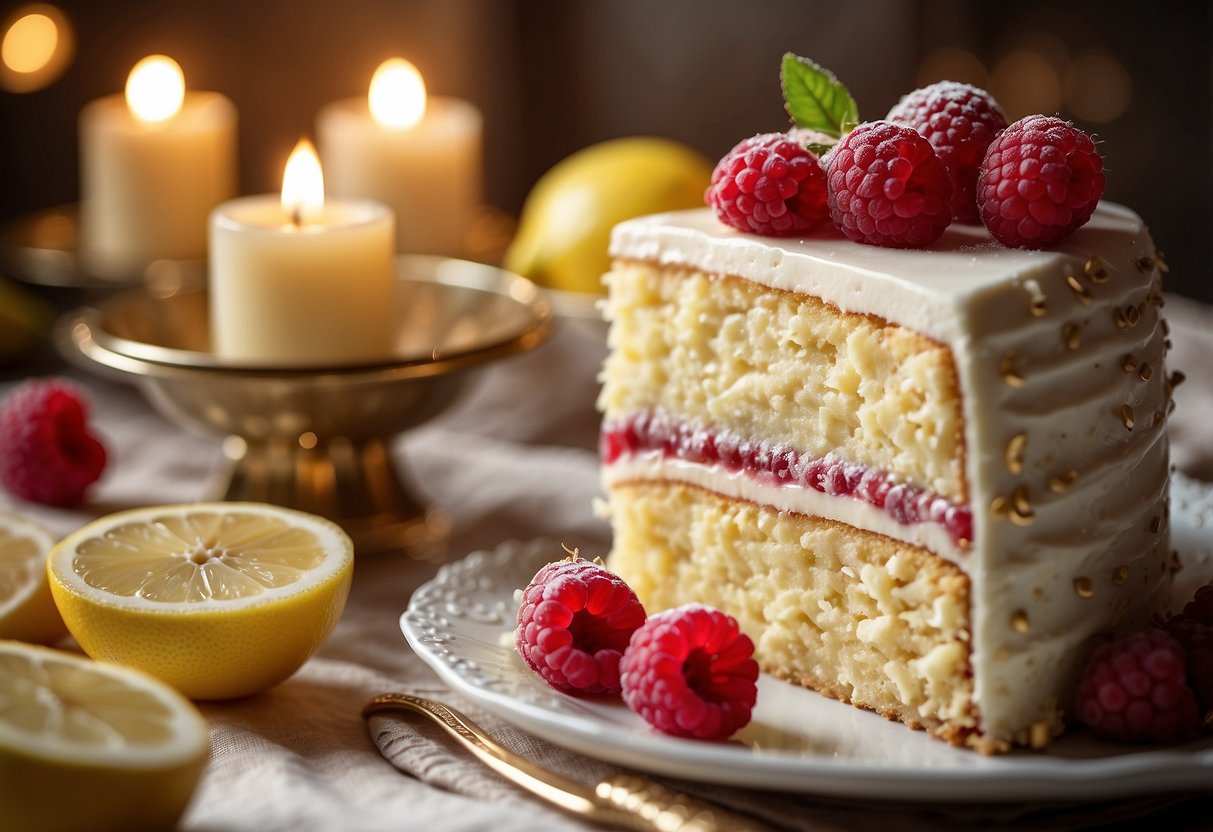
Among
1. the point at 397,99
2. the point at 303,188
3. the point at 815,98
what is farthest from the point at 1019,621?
the point at 397,99

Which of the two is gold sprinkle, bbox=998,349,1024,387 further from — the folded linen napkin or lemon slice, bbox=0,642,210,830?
lemon slice, bbox=0,642,210,830

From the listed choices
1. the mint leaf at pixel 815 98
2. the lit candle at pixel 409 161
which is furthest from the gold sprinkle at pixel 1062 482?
the lit candle at pixel 409 161

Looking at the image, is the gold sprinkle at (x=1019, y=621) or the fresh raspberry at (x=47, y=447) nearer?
the gold sprinkle at (x=1019, y=621)

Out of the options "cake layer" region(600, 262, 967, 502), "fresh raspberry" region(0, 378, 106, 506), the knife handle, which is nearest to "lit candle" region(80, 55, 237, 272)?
"fresh raspberry" region(0, 378, 106, 506)

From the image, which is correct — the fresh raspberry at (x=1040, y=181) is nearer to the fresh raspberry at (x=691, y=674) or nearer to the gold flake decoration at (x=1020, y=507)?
the gold flake decoration at (x=1020, y=507)

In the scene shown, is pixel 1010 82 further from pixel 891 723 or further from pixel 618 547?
pixel 891 723
